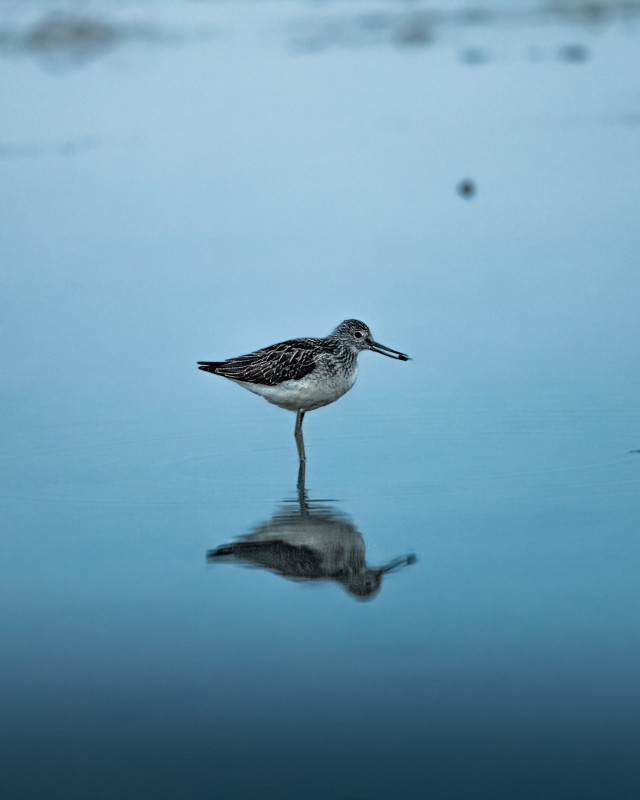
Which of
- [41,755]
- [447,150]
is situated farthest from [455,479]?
[447,150]

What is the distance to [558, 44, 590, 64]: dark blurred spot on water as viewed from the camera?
1917 centimetres

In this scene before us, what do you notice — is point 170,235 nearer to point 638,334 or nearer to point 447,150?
point 447,150

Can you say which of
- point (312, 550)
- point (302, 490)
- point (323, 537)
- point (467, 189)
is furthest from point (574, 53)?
point (312, 550)

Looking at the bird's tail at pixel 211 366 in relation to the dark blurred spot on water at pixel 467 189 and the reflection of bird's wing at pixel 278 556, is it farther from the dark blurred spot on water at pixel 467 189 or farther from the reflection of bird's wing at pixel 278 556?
the dark blurred spot on water at pixel 467 189

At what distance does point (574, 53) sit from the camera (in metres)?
19.7

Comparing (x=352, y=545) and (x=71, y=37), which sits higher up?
(x=71, y=37)

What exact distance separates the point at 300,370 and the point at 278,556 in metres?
2.21

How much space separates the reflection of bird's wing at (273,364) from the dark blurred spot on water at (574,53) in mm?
12052

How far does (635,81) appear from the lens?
17422 millimetres

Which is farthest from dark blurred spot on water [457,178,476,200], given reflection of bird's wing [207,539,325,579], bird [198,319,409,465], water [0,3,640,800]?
reflection of bird's wing [207,539,325,579]

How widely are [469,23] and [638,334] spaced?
50.9 feet

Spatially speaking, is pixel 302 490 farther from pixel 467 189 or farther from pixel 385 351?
pixel 467 189

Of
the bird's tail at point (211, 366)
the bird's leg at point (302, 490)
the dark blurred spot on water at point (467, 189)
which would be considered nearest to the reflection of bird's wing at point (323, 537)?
the bird's leg at point (302, 490)

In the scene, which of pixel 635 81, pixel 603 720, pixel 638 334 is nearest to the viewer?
pixel 603 720
